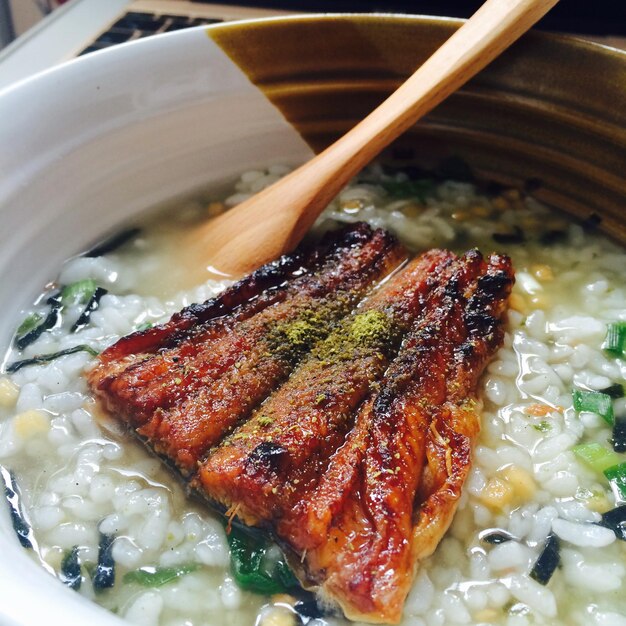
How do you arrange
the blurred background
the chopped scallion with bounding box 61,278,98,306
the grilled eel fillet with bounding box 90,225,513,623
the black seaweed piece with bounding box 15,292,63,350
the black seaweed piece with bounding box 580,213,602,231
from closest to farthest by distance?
the grilled eel fillet with bounding box 90,225,513,623, the black seaweed piece with bounding box 15,292,63,350, the chopped scallion with bounding box 61,278,98,306, the black seaweed piece with bounding box 580,213,602,231, the blurred background

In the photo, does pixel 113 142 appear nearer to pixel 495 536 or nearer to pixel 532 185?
pixel 532 185

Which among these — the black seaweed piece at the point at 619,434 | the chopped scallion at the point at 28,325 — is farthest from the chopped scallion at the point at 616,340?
the chopped scallion at the point at 28,325

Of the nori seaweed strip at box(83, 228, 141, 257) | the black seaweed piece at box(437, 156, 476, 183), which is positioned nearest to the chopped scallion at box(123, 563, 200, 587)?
the nori seaweed strip at box(83, 228, 141, 257)

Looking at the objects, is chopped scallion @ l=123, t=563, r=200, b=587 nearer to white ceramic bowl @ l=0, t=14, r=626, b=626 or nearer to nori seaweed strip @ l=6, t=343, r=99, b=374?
nori seaweed strip @ l=6, t=343, r=99, b=374

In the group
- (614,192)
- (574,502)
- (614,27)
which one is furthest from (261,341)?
(614,27)

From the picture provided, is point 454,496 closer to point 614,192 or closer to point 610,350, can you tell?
point 610,350

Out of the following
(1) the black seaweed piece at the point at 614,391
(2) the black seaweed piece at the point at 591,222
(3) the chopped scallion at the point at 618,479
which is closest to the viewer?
(3) the chopped scallion at the point at 618,479

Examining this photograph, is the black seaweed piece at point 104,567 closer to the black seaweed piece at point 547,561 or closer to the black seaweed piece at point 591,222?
the black seaweed piece at point 547,561

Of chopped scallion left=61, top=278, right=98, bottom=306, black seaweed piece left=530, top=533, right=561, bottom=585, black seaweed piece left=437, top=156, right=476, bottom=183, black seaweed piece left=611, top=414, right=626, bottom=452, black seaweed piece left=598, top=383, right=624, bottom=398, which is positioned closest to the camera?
black seaweed piece left=530, top=533, right=561, bottom=585
